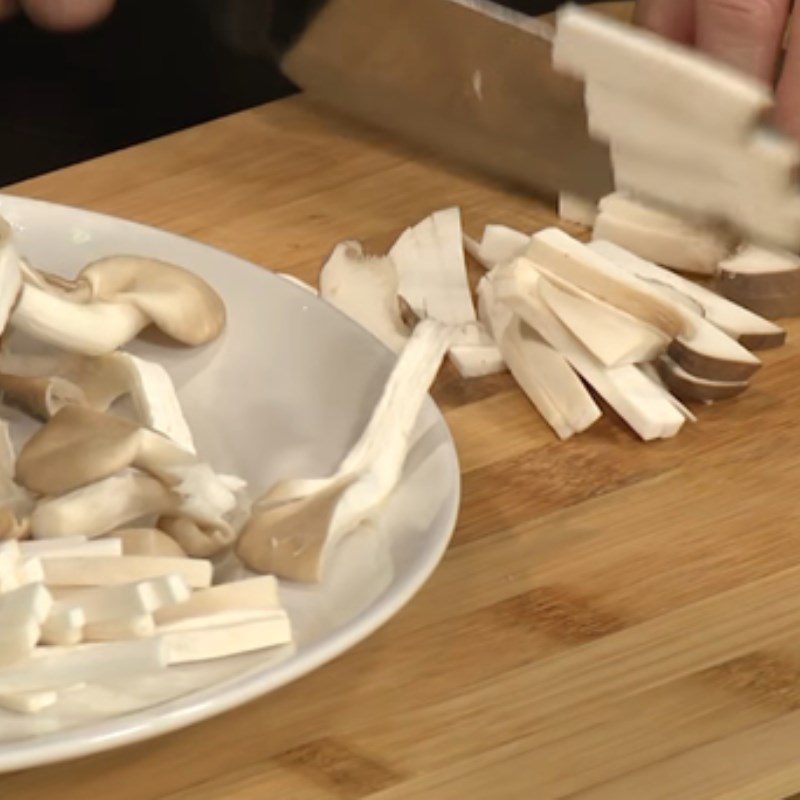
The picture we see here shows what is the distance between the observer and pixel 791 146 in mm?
1332

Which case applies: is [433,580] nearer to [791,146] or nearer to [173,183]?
[791,146]

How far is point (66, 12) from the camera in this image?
1.80 meters

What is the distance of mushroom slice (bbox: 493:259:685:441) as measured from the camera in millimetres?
1283

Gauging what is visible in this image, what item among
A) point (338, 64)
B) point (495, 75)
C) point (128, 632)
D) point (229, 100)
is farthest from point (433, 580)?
point (229, 100)

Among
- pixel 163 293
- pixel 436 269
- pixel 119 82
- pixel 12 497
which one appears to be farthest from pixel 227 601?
pixel 119 82

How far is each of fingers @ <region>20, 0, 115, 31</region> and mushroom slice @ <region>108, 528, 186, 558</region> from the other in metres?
0.83

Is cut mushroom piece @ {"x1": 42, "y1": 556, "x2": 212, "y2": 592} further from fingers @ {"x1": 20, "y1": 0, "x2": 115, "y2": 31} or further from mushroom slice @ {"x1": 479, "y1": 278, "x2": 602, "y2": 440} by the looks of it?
fingers @ {"x1": 20, "y1": 0, "x2": 115, "y2": 31}

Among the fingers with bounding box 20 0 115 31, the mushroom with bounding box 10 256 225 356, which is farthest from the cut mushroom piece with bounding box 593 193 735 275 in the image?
the fingers with bounding box 20 0 115 31

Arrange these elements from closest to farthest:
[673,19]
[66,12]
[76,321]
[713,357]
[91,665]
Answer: [91,665] < [76,321] < [713,357] < [673,19] < [66,12]

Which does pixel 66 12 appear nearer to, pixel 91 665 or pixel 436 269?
pixel 436 269

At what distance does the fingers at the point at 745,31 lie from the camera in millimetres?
1503

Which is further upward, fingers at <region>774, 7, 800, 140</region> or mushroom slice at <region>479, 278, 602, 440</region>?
fingers at <region>774, 7, 800, 140</region>

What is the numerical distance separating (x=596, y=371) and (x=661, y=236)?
166mm

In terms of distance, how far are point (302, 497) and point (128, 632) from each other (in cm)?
15
